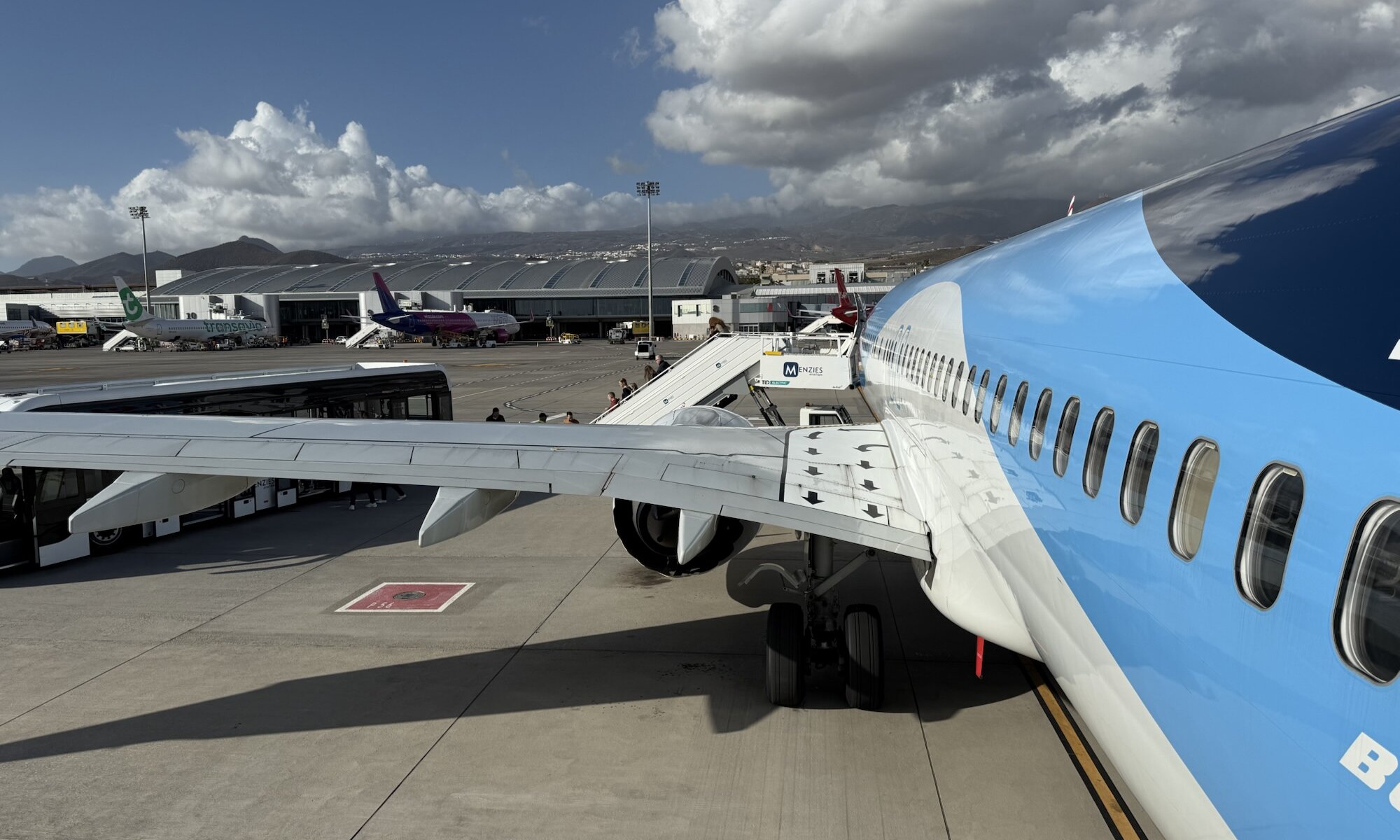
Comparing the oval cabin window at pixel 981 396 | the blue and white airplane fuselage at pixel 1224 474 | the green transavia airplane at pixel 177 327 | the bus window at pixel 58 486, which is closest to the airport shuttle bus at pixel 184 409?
the bus window at pixel 58 486

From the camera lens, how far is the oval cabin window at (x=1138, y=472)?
4285 mm

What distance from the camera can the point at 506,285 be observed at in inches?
4569

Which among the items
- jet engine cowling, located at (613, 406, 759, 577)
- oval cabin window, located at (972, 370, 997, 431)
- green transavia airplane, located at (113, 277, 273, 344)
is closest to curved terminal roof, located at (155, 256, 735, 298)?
green transavia airplane, located at (113, 277, 273, 344)

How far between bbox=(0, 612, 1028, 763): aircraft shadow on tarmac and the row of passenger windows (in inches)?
190

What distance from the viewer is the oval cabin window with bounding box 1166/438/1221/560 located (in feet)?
12.3

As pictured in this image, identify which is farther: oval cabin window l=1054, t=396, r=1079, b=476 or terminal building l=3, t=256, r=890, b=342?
terminal building l=3, t=256, r=890, b=342

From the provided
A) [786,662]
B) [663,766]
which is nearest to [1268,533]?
[663,766]

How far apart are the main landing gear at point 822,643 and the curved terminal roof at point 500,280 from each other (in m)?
106

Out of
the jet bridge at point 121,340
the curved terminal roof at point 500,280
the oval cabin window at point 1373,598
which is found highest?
the curved terminal roof at point 500,280

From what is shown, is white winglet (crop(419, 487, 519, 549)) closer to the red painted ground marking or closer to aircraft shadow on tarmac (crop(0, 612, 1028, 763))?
aircraft shadow on tarmac (crop(0, 612, 1028, 763))

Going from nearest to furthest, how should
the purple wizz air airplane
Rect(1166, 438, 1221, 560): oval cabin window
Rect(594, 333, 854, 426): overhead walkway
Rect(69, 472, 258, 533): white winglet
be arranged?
Rect(1166, 438, 1221, 560): oval cabin window, Rect(69, 472, 258, 533): white winglet, Rect(594, 333, 854, 426): overhead walkway, the purple wizz air airplane

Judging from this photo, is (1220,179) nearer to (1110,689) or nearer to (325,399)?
(1110,689)

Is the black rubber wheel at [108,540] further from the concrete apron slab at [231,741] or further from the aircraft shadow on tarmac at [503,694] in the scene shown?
the aircraft shadow on tarmac at [503,694]

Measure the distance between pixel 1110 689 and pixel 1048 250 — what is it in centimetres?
389
